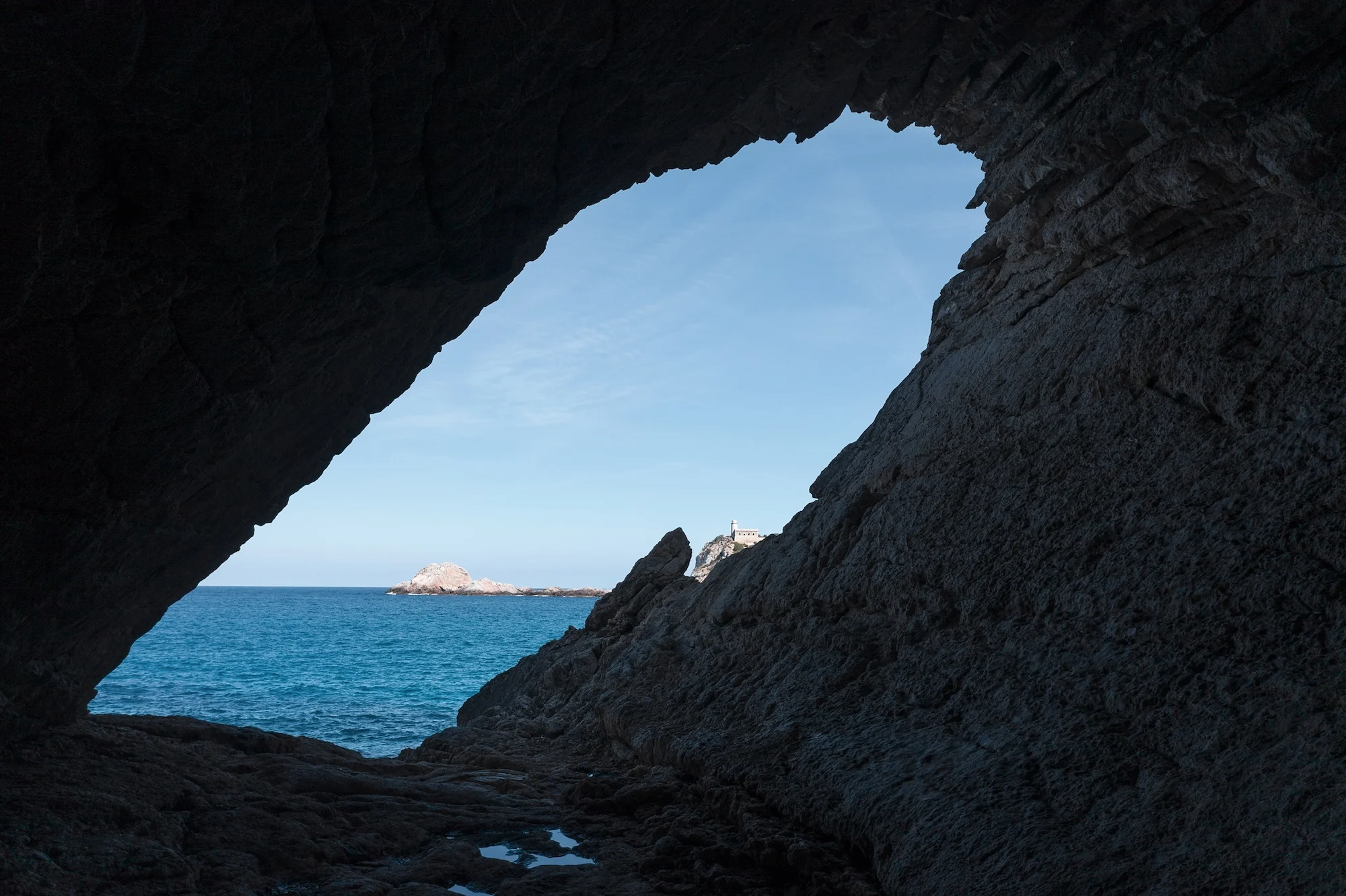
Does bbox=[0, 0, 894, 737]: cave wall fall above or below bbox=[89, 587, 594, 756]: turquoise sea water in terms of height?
above

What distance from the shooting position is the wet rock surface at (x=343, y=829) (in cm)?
628

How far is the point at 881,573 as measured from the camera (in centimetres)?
934

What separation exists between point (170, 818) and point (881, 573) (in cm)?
762

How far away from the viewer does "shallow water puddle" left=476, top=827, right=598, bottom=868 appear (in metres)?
7.26

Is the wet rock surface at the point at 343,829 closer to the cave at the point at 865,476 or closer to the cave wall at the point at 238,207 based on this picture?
the cave at the point at 865,476

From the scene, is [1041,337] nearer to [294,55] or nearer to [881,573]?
[881,573]

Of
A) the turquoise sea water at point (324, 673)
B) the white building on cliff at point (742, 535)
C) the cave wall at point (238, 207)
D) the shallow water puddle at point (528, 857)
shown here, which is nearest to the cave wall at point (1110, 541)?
the shallow water puddle at point (528, 857)

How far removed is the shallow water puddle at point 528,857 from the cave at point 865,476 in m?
0.26

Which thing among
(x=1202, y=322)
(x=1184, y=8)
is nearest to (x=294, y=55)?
(x=1184, y=8)

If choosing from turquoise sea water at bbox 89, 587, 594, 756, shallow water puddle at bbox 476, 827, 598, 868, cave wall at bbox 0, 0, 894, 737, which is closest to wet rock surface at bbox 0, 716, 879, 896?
shallow water puddle at bbox 476, 827, 598, 868

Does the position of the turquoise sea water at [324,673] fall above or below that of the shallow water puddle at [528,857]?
below

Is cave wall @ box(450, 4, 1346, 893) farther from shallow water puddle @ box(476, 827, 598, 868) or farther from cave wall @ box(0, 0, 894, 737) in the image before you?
cave wall @ box(0, 0, 894, 737)

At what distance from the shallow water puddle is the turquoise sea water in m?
17.5

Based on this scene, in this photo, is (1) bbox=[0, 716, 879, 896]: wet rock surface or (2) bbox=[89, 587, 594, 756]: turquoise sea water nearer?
(1) bbox=[0, 716, 879, 896]: wet rock surface
